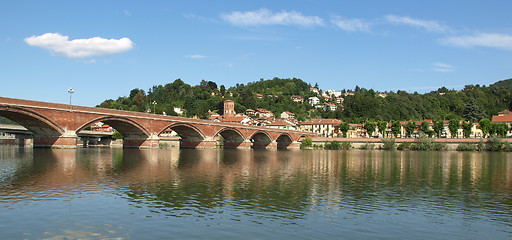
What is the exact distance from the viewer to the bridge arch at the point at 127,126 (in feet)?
219

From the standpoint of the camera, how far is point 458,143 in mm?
101938

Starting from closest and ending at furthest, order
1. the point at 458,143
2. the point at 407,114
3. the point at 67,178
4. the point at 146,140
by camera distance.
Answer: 1. the point at 67,178
2. the point at 146,140
3. the point at 458,143
4. the point at 407,114

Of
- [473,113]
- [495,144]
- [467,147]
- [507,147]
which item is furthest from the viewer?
[473,113]

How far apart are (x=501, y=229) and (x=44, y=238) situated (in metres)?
16.3

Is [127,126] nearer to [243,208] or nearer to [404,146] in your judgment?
[243,208]

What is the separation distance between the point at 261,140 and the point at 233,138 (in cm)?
1272

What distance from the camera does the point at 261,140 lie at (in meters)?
115

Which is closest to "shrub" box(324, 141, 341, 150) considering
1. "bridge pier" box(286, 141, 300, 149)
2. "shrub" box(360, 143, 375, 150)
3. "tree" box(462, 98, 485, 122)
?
"shrub" box(360, 143, 375, 150)

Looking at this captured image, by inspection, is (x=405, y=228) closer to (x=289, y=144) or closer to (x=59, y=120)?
(x=59, y=120)

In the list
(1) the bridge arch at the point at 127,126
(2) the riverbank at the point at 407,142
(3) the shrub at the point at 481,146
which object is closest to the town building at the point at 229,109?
(2) the riverbank at the point at 407,142

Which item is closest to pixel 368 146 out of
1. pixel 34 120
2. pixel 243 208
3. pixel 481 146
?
pixel 481 146

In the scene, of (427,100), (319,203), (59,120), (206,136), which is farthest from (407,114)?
(319,203)

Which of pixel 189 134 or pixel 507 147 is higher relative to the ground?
pixel 189 134

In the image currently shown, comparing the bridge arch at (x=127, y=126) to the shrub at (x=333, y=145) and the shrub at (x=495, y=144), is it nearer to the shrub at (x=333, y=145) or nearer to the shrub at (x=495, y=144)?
the shrub at (x=333, y=145)
